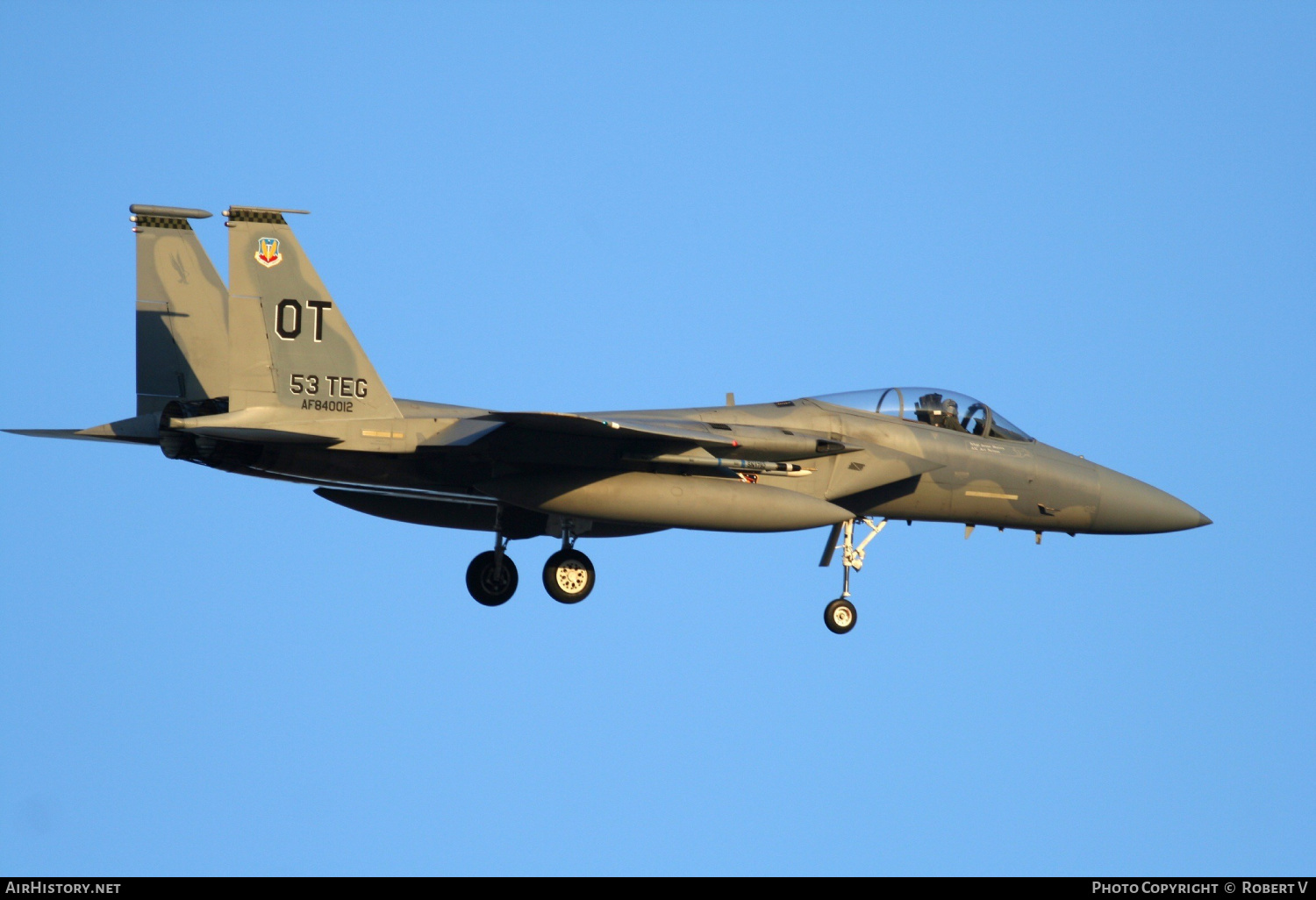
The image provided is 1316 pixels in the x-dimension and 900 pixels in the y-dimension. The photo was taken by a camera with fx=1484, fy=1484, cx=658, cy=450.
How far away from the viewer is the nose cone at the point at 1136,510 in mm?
19844

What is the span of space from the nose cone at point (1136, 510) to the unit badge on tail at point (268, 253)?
11072 mm

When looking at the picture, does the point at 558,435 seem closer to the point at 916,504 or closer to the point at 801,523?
the point at 801,523

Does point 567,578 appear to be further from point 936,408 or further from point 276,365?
point 936,408

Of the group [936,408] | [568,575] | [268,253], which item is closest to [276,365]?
[268,253]

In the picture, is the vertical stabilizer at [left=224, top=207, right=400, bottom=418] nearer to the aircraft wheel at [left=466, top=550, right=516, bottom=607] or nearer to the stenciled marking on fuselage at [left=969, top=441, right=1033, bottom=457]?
the aircraft wheel at [left=466, top=550, right=516, bottom=607]

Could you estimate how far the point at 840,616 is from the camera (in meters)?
19.0

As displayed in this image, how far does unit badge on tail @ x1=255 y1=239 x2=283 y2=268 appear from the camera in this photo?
15594mm

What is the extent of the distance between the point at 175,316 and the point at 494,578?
5165 millimetres

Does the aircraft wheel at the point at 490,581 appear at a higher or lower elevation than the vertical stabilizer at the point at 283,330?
lower

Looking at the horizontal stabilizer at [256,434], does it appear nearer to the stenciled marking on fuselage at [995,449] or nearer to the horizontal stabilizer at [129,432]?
the horizontal stabilizer at [129,432]

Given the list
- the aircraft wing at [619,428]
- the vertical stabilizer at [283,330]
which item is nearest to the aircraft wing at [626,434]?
the aircraft wing at [619,428]

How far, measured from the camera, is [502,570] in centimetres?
1941

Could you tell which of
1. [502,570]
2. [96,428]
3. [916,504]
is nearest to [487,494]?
[502,570]

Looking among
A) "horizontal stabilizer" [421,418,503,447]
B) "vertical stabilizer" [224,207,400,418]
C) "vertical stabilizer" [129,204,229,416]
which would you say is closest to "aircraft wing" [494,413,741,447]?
"horizontal stabilizer" [421,418,503,447]
